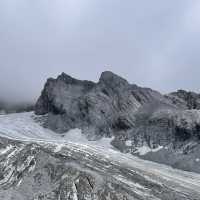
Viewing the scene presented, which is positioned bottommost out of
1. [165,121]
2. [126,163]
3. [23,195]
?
[23,195]

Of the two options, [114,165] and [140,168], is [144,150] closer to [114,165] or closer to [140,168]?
[140,168]

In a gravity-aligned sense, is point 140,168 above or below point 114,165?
above

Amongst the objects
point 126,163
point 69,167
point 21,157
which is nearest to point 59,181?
point 69,167

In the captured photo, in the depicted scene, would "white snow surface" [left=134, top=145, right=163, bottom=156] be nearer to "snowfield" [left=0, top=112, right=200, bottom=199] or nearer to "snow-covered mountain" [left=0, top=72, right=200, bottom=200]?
"snow-covered mountain" [left=0, top=72, right=200, bottom=200]

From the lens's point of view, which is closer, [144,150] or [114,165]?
[114,165]

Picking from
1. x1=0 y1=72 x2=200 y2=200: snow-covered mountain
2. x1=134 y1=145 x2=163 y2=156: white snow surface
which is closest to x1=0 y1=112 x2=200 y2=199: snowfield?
x1=0 y1=72 x2=200 y2=200: snow-covered mountain

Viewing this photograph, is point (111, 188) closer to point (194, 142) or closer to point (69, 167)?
point (69, 167)

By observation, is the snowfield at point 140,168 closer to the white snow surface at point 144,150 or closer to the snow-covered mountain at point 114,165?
the snow-covered mountain at point 114,165

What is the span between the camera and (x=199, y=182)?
15438cm

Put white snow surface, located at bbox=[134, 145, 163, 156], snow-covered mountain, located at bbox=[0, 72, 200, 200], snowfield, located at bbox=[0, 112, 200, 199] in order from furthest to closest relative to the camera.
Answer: white snow surface, located at bbox=[134, 145, 163, 156] → snowfield, located at bbox=[0, 112, 200, 199] → snow-covered mountain, located at bbox=[0, 72, 200, 200]

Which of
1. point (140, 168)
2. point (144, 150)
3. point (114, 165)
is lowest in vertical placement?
point (114, 165)

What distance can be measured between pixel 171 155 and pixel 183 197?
1883 inches

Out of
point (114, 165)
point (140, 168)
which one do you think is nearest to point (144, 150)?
point (140, 168)

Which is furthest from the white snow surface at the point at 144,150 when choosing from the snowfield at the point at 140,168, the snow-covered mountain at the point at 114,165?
the snowfield at the point at 140,168
